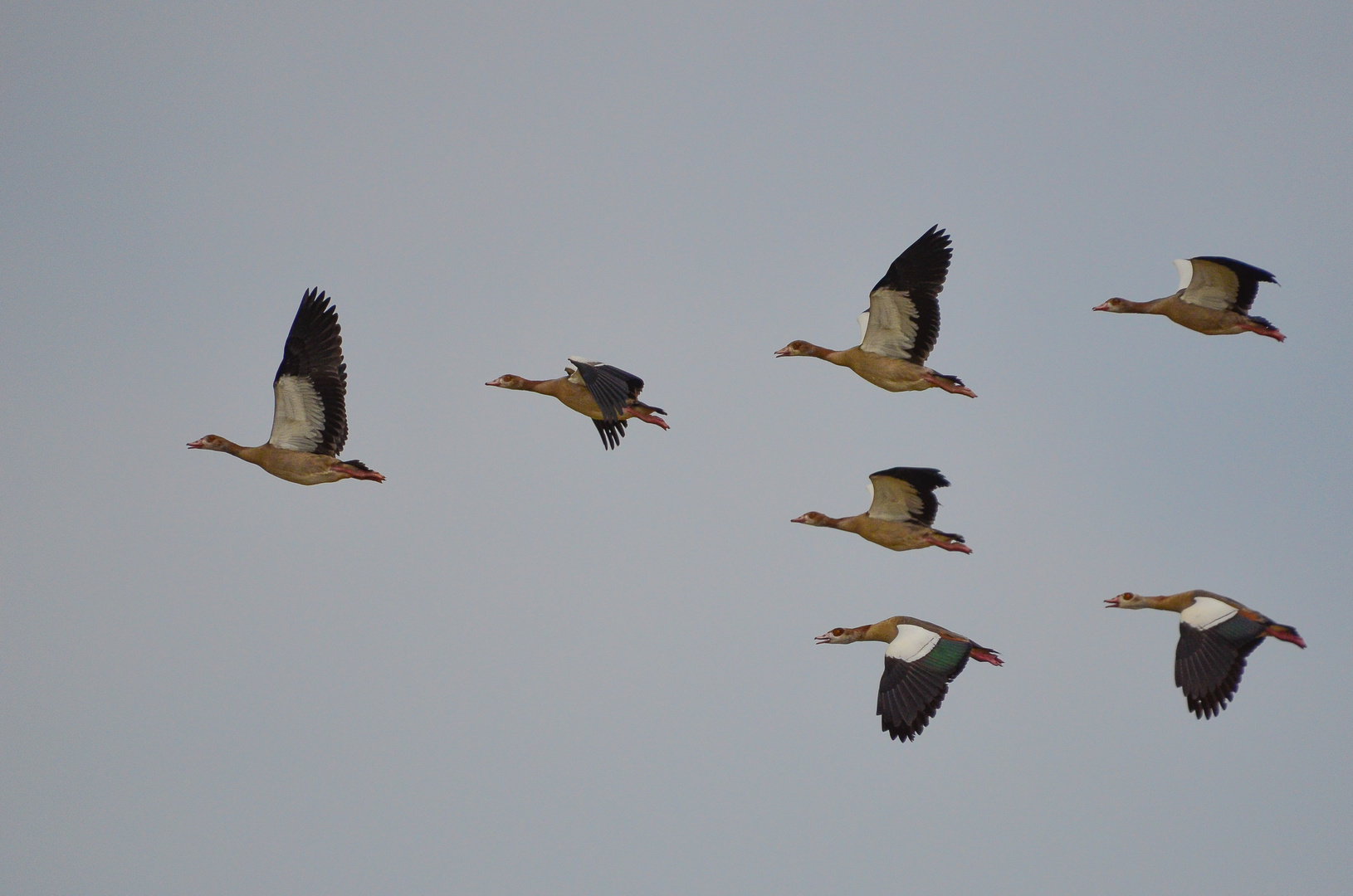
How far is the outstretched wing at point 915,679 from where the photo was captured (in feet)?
72.8

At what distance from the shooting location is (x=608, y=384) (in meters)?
24.6

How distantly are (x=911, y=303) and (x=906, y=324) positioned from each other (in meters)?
0.34

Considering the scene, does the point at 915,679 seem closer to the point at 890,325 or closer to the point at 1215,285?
the point at 890,325

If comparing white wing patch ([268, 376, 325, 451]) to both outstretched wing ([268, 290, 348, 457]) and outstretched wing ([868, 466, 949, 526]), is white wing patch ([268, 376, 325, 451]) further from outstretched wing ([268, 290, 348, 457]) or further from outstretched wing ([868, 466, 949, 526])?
outstretched wing ([868, 466, 949, 526])

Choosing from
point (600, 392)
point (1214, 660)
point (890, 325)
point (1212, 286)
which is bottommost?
point (1214, 660)

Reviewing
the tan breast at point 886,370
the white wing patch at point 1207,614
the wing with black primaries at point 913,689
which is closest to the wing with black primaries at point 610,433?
the tan breast at point 886,370

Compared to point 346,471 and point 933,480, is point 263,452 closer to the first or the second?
point 346,471

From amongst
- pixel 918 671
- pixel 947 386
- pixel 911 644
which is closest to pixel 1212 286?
pixel 947 386

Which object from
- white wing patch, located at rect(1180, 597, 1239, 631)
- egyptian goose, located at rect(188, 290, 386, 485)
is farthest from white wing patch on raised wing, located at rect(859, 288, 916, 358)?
egyptian goose, located at rect(188, 290, 386, 485)

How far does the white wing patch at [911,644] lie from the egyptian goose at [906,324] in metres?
3.78

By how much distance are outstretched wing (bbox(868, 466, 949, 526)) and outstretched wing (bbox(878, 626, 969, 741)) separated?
2229 millimetres

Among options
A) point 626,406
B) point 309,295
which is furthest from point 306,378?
point 626,406

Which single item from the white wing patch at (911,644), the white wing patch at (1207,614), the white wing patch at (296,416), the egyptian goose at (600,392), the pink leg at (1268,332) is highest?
the pink leg at (1268,332)

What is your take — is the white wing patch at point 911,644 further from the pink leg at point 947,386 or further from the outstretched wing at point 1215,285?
the outstretched wing at point 1215,285
